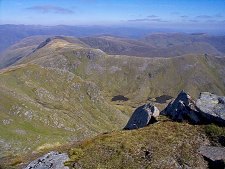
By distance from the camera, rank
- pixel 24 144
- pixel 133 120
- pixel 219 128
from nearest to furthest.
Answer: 1. pixel 219 128
2. pixel 133 120
3. pixel 24 144

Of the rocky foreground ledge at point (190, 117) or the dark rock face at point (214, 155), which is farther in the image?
the rocky foreground ledge at point (190, 117)

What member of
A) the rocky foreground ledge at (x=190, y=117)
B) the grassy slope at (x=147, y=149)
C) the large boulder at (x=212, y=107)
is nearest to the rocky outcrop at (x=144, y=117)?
the rocky foreground ledge at (x=190, y=117)

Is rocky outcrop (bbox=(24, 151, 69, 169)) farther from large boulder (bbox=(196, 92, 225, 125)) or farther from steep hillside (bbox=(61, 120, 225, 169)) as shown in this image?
large boulder (bbox=(196, 92, 225, 125))

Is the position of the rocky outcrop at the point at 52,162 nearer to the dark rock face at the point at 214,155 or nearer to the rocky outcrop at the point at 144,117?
the rocky outcrop at the point at 144,117

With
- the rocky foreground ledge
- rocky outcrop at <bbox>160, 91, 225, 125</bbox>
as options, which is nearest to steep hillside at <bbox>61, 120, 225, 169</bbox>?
the rocky foreground ledge

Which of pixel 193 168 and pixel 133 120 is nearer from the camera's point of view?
pixel 193 168

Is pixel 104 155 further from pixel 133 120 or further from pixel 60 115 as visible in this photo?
pixel 60 115

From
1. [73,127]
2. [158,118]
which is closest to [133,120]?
[158,118]
